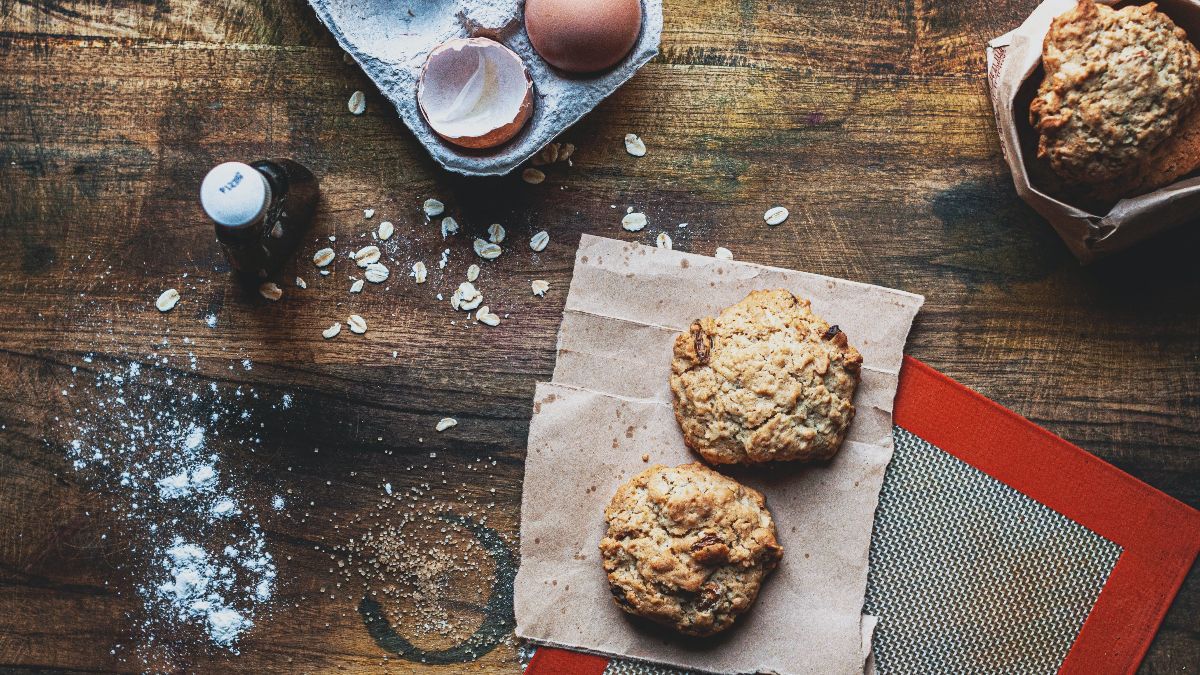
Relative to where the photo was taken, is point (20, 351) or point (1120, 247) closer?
point (1120, 247)

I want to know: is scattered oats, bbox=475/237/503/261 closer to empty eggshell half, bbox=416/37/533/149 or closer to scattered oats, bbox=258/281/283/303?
empty eggshell half, bbox=416/37/533/149

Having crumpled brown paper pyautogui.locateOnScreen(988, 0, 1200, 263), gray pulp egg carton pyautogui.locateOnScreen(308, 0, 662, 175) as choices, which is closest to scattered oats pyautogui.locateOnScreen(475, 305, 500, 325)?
gray pulp egg carton pyautogui.locateOnScreen(308, 0, 662, 175)

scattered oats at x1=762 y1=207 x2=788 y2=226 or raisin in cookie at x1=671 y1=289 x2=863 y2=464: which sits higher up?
scattered oats at x1=762 y1=207 x2=788 y2=226

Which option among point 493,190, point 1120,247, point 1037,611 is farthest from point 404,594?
point 1120,247

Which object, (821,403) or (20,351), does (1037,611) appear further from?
(20,351)

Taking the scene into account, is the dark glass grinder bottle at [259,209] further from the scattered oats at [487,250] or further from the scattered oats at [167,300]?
the scattered oats at [487,250]

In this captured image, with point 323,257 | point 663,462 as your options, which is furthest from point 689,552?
point 323,257
